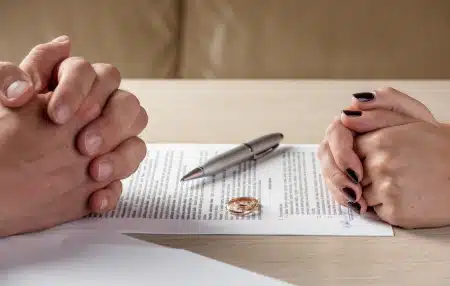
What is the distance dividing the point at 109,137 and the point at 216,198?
136mm

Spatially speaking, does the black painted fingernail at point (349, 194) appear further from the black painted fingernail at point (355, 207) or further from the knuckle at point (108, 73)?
the knuckle at point (108, 73)

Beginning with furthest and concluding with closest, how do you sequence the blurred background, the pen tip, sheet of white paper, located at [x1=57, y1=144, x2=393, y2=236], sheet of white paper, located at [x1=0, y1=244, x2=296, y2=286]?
1. the blurred background
2. the pen tip
3. sheet of white paper, located at [x1=57, y1=144, x2=393, y2=236]
4. sheet of white paper, located at [x1=0, y1=244, x2=296, y2=286]

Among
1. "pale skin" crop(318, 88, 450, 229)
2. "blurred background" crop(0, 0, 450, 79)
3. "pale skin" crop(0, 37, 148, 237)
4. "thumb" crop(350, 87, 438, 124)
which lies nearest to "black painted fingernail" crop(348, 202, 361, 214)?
"pale skin" crop(318, 88, 450, 229)

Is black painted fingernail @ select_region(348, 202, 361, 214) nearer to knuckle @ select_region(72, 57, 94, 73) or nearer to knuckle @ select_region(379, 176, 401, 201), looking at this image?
knuckle @ select_region(379, 176, 401, 201)

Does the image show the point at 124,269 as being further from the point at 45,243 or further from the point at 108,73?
the point at 108,73

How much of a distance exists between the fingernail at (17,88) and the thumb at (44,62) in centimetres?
5

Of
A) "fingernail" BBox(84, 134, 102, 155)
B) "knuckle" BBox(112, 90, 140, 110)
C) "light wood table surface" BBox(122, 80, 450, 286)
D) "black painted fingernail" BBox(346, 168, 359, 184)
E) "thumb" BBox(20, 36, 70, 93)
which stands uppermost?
"thumb" BBox(20, 36, 70, 93)

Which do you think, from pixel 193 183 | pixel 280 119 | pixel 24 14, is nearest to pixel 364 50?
pixel 280 119

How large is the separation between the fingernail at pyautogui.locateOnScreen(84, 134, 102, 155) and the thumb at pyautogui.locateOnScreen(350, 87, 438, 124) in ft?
0.91

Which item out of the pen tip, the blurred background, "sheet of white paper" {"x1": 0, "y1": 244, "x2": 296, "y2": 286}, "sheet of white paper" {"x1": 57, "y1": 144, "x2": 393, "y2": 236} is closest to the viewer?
"sheet of white paper" {"x1": 0, "y1": 244, "x2": 296, "y2": 286}

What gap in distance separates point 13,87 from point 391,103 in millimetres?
392

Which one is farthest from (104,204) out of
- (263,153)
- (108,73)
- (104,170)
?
(263,153)

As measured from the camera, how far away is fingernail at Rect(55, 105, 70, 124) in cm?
73

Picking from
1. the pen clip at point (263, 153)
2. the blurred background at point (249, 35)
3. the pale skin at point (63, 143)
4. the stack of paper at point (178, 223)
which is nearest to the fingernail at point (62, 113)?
the pale skin at point (63, 143)
